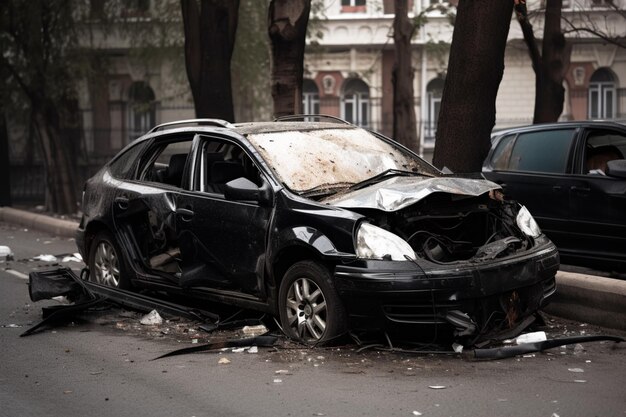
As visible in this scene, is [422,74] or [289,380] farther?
[422,74]

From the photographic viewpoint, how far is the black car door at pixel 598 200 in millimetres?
10320

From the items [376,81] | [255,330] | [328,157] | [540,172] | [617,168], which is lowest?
[255,330]

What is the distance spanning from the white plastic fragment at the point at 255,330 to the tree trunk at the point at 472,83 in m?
4.43

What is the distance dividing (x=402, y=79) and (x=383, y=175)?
55.1ft

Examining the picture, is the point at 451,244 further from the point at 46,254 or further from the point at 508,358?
the point at 46,254

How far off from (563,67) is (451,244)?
1317 centimetres

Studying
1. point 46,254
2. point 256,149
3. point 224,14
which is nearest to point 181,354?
point 256,149

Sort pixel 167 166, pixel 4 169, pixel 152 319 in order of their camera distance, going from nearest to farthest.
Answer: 1. pixel 152 319
2. pixel 167 166
3. pixel 4 169

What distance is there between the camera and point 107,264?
995 centimetres

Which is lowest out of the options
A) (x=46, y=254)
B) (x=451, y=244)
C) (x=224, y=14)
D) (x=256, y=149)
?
(x=46, y=254)

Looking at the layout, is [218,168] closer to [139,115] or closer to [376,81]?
[139,115]

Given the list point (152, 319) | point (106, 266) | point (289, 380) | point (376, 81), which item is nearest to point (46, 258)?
point (106, 266)

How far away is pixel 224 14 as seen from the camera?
17453mm

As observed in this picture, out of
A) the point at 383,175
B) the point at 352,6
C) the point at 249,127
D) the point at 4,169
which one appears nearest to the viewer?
the point at 383,175
